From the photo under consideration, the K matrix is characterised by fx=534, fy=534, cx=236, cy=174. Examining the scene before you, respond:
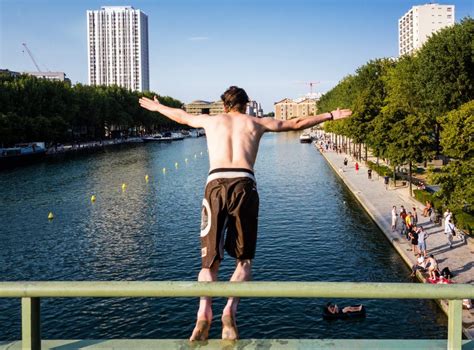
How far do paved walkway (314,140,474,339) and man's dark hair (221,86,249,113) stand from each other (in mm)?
14614

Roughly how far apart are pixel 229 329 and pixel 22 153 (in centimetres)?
9809

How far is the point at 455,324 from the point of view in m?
3.74

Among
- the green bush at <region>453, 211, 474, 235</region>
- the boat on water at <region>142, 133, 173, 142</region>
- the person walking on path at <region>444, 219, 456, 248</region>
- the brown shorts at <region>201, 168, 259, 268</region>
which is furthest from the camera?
the boat on water at <region>142, 133, 173, 142</region>

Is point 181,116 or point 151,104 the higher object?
point 151,104

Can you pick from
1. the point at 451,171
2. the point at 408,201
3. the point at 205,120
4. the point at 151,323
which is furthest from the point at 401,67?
the point at 205,120

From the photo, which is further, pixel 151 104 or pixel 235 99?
pixel 151 104

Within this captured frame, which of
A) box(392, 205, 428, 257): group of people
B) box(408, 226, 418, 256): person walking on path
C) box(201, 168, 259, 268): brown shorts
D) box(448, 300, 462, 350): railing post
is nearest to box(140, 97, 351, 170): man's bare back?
box(201, 168, 259, 268): brown shorts

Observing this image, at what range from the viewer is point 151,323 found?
817 inches

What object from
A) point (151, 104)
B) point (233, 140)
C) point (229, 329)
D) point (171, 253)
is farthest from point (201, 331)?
point (171, 253)

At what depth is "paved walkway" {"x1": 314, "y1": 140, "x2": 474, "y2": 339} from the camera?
2333 cm

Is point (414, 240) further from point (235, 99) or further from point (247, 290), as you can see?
point (247, 290)

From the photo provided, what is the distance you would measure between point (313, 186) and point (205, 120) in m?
52.4

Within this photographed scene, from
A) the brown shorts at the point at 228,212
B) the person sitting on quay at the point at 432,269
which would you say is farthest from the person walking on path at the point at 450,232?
the brown shorts at the point at 228,212

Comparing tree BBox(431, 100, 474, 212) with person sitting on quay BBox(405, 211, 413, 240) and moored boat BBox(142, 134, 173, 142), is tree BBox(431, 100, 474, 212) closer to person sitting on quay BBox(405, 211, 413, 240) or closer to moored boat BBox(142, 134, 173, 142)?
person sitting on quay BBox(405, 211, 413, 240)
